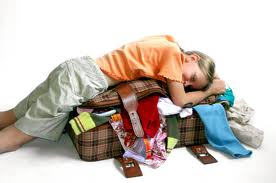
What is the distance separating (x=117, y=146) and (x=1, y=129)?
575mm

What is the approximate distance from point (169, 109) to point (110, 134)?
294 millimetres

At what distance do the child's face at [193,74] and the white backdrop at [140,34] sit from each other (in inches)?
13.9

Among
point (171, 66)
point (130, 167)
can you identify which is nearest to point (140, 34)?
point (171, 66)

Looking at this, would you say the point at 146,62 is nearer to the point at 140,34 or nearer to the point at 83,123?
the point at 83,123

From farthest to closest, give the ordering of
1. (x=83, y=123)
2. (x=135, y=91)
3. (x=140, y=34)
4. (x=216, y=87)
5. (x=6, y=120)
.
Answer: (x=140, y=34)
(x=216, y=87)
(x=6, y=120)
(x=135, y=91)
(x=83, y=123)

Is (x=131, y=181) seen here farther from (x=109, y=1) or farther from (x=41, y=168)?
(x=109, y=1)

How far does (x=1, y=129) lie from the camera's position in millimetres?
1883

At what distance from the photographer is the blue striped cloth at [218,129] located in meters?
1.87

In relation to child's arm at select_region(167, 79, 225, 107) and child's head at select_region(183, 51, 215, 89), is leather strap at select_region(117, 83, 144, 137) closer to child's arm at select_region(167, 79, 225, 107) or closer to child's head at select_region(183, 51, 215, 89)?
child's arm at select_region(167, 79, 225, 107)

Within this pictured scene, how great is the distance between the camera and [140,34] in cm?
272

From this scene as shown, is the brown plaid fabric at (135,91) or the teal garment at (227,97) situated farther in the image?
the teal garment at (227,97)

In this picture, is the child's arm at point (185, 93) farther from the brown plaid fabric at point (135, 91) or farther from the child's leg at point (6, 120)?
the child's leg at point (6, 120)

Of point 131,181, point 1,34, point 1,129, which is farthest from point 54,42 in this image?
point 131,181

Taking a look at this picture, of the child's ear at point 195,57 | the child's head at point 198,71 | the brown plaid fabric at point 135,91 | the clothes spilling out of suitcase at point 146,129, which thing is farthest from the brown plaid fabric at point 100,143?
the child's ear at point 195,57
